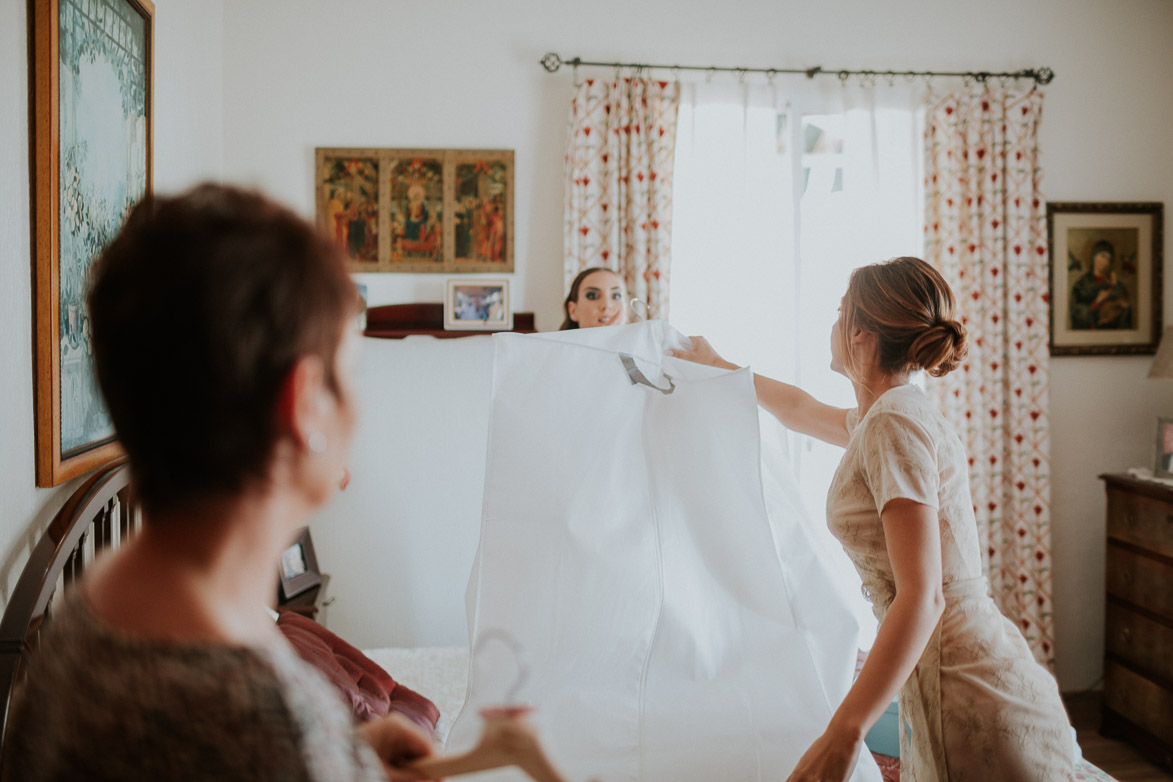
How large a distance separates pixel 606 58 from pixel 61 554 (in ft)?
8.17

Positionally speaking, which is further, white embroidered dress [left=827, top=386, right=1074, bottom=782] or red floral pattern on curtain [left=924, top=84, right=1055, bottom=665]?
red floral pattern on curtain [left=924, top=84, right=1055, bottom=665]

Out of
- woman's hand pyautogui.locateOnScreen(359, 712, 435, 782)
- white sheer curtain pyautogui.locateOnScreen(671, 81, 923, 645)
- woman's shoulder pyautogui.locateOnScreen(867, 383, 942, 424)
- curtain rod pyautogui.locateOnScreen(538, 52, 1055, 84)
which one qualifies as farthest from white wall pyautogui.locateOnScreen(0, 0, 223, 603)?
white sheer curtain pyautogui.locateOnScreen(671, 81, 923, 645)

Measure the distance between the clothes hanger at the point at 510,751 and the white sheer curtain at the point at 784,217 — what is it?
2.50 metres

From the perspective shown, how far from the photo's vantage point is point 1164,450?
2842 millimetres

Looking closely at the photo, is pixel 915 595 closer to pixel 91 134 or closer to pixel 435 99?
Answer: pixel 91 134

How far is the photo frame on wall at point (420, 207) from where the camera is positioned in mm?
2906

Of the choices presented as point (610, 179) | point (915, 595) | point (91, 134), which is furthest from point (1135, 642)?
point (91, 134)

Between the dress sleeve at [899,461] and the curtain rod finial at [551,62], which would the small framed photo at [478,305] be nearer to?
the curtain rod finial at [551,62]

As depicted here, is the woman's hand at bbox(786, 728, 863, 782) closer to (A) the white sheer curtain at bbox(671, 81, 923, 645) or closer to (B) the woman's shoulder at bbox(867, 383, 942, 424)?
(B) the woman's shoulder at bbox(867, 383, 942, 424)

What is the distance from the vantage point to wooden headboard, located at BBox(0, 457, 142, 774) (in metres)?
1.18

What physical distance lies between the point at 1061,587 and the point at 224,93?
13.0 ft

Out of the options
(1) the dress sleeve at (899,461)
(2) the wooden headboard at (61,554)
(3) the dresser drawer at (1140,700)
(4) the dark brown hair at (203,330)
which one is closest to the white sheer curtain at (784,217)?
(3) the dresser drawer at (1140,700)

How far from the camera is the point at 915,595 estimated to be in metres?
1.09

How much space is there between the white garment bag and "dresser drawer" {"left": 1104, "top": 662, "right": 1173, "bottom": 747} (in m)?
2.14
